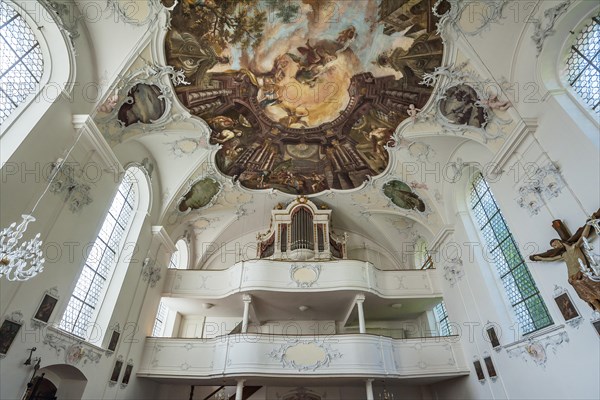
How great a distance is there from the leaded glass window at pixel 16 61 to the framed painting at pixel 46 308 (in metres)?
4.00

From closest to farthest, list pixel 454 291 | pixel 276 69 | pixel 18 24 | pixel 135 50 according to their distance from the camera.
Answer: pixel 18 24 → pixel 135 50 → pixel 276 69 → pixel 454 291

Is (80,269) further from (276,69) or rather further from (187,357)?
(276,69)

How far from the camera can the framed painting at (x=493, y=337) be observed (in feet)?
32.9

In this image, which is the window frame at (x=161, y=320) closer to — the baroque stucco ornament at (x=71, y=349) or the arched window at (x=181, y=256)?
the arched window at (x=181, y=256)

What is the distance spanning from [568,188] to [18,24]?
12801mm

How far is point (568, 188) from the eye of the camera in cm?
741

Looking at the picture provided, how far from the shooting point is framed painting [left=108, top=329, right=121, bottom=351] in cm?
987

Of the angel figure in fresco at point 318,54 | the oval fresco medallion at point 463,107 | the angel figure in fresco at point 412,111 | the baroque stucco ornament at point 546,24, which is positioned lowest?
the baroque stucco ornament at point 546,24

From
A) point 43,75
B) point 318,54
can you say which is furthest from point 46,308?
point 318,54

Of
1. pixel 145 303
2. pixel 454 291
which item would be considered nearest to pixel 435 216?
pixel 454 291

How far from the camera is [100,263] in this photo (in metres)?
10.1

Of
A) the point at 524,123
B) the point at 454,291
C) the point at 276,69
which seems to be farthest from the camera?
the point at 454,291

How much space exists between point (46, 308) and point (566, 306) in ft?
38.5

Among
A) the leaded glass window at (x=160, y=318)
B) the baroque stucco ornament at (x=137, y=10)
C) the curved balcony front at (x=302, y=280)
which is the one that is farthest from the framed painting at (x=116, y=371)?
the baroque stucco ornament at (x=137, y=10)
